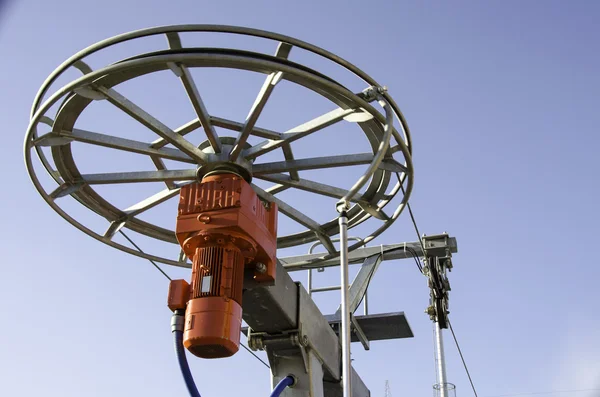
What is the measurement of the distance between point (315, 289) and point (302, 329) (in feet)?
9.36

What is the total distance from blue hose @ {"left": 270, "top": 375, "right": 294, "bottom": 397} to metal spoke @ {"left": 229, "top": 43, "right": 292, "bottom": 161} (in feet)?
7.17

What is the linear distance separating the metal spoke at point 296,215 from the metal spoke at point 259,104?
70 cm

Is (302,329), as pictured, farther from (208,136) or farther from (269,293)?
(208,136)

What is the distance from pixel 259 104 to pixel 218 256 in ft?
4.57

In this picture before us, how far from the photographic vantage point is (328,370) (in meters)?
7.88

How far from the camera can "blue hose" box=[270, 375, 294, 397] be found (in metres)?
6.94

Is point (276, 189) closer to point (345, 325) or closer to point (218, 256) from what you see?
point (218, 256)

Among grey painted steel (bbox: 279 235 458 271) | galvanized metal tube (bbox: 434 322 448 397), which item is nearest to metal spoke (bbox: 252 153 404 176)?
grey painted steel (bbox: 279 235 458 271)

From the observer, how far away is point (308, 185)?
300 inches

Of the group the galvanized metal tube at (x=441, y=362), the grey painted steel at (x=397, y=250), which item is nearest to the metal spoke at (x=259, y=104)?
the grey painted steel at (x=397, y=250)

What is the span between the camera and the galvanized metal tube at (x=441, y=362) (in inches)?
417

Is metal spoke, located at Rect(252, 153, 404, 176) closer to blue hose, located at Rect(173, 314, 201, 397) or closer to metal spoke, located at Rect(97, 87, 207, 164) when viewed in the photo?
metal spoke, located at Rect(97, 87, 207, 164)

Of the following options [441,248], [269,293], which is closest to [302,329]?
[269,293]

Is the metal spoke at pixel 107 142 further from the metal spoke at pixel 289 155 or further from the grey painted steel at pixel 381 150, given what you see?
the grey painted steel at pixel 381 150
